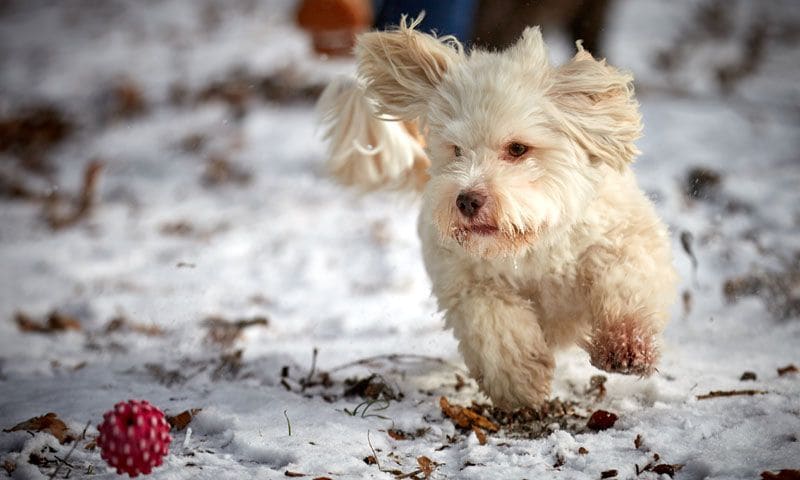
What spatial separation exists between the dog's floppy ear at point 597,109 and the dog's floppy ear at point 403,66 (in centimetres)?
49

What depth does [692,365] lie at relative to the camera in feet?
10.8

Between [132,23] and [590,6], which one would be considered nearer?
[590,6]

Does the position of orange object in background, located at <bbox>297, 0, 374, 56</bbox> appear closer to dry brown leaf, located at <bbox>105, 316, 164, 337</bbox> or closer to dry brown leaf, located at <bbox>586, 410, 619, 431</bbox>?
dry brown leaf, located at <bbox>105, 316, 164, 337</bbox>

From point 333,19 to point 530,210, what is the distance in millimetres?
5630

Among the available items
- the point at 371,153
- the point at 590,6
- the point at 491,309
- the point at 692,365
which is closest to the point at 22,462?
the point at 491,309

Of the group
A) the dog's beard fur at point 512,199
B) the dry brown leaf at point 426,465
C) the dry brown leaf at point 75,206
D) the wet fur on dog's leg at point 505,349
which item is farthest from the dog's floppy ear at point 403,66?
the dry brown leaf at point 75,206

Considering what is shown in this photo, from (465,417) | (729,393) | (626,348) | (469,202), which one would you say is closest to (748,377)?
(729,393)

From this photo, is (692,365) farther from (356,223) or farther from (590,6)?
(590,6)

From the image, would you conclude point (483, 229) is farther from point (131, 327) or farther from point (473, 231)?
point (131, 327)

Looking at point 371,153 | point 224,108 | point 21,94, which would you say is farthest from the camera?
point 21,94

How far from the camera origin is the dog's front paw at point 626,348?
2664 millimetres

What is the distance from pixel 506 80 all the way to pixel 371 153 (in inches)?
42.3

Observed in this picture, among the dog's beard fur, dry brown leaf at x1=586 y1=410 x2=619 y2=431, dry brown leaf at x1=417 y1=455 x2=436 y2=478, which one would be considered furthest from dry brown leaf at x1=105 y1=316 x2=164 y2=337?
dry brown leaf at x1=586 y1=410 x2=619 y2=431

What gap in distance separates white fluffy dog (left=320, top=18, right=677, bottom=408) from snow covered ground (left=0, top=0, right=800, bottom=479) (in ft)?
0.92
